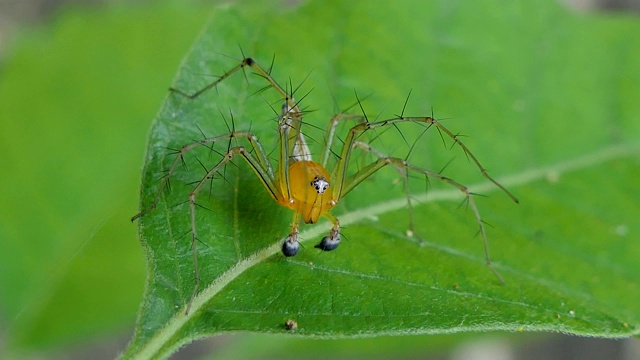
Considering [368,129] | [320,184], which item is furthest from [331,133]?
[320,184]

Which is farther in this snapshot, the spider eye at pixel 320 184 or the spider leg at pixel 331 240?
the spider eye at pixel 320 184

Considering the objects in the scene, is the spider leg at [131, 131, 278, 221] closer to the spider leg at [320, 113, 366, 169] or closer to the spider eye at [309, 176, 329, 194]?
the spider eye at [309, 176, 329, 194]

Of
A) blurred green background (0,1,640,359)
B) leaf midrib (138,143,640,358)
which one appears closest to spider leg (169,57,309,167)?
leaf midrib (138,143,640,358)

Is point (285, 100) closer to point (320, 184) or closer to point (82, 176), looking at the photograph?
point (320, 184)

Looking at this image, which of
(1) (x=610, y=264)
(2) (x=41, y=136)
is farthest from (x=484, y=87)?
(2) (x=41, y=136)

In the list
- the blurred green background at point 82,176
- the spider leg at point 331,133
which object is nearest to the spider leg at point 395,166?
the spider leg at point 331,133

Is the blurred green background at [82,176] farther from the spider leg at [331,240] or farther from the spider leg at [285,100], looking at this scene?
the spider leg at [331,240]

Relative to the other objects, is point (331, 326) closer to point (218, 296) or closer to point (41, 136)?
point (218, 296)
